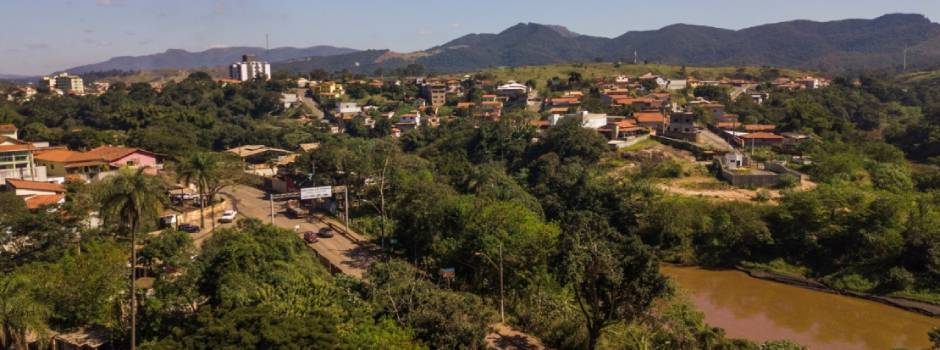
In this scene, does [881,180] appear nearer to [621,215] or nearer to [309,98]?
[621,215]

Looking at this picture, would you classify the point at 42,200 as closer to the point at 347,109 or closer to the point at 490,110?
the point at 490,110

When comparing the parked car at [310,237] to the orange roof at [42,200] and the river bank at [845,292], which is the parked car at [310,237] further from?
the river bank at [845,292]

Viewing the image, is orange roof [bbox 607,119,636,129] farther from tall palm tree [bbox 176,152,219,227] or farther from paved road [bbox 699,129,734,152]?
tall palm tree [bbox 176,152,219,227]

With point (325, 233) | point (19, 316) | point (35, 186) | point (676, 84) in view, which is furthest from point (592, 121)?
point (19, 316)

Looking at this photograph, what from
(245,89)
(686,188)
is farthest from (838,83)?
(245,89)

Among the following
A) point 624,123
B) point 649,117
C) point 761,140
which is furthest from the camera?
point 649,117

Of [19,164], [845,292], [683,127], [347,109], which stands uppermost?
[347,109]
